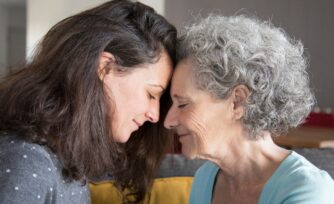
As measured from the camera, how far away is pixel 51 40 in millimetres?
1235

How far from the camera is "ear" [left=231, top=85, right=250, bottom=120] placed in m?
1.31

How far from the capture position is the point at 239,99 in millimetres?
1333

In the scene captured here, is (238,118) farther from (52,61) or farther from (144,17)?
(52,61)

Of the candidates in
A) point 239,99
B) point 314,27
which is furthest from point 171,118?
point 314,27

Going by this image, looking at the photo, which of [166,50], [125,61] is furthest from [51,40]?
[166,50]

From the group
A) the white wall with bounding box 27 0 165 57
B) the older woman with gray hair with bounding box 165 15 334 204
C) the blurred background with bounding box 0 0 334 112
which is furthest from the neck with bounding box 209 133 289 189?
the white wall with bounding box 27 0 165 57

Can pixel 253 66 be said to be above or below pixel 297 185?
above

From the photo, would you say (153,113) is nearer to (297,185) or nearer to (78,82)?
(78,82)

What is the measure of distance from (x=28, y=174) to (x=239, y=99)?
23.0 inches

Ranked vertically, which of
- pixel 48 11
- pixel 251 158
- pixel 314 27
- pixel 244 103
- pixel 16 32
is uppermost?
pixel 244 103

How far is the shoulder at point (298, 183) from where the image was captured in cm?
119

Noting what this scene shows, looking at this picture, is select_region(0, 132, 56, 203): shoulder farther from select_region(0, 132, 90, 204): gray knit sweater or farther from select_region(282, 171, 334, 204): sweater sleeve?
select_region(282, 171, 334, 204): sweater sleeve

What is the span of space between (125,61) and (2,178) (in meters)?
0.41

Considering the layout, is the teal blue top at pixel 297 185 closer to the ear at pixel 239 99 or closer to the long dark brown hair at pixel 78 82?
the ear at pixel 239 99
